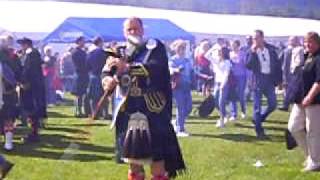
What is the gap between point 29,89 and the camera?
33.3ft

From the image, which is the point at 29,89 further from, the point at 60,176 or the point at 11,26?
the point at 11,26

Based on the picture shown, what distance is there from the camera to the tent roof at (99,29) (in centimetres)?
1591

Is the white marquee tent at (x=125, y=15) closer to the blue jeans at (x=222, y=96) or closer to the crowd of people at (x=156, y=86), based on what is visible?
the crowd of people at (x=156, y=86)

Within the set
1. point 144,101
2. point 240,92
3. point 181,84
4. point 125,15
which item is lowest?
point 240,92

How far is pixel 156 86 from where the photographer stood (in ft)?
18.5

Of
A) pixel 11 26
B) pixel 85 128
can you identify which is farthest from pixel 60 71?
pixel 85 128

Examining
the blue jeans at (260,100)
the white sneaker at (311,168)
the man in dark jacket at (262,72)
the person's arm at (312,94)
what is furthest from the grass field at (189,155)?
the person's arm at (312,94)

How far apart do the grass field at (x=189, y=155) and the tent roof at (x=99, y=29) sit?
341 centimetres

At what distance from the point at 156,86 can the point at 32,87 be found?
490 centimetres

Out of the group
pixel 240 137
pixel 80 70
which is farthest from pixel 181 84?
pixel 80 70

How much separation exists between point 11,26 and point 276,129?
702cm

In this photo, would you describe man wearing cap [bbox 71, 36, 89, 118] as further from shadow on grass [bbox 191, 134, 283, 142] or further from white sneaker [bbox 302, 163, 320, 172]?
white sneaker [bbox 302, 163, 320, 172]

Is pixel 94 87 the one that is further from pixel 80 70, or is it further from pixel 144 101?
pixel 144 101

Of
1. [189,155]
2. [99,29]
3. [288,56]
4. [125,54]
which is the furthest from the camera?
[99,29]
